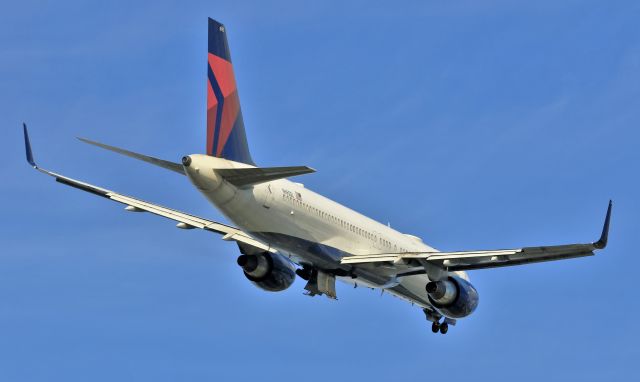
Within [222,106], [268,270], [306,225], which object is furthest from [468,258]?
[222,106]

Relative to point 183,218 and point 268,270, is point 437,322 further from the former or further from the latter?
point 183,218

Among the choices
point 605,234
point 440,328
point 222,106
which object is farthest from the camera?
point 440,328

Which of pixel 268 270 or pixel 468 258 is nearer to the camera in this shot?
pixel 468 258

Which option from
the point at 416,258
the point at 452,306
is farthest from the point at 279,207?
the point at 452,306

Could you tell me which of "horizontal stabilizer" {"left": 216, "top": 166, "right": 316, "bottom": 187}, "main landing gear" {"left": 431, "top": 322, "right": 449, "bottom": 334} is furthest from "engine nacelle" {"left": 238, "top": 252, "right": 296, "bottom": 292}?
"horizontal stabilizer" {"left": 216, "top": 166, "right": 316, "bottom": 187}

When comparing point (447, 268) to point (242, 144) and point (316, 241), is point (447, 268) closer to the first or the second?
point (316, 241)

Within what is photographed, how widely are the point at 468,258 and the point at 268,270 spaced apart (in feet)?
31.7

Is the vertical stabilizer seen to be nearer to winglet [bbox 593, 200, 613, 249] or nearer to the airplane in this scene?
the airplane

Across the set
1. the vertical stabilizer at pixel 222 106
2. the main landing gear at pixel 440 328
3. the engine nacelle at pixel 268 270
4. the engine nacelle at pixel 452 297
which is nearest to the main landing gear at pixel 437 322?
the main landing gear at pixel 440 328

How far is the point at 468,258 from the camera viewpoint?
49.5 meters

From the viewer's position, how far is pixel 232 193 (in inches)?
1822

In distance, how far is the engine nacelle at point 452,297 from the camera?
5247cm

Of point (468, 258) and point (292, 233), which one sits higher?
point (468, 258)

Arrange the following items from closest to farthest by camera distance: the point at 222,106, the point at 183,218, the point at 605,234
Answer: the point at 605,234 → the point at 222,106 → the point at 183,218
